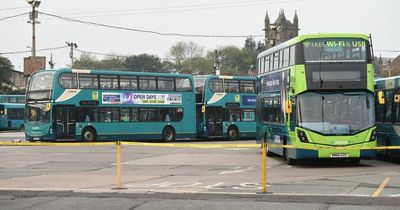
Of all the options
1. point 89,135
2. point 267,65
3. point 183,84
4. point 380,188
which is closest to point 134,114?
point 89,135

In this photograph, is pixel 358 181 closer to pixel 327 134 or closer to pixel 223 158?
pixel 327 134

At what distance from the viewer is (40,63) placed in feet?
136

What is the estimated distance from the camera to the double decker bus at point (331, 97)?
1802 cm

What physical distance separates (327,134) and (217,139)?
23.5 metres

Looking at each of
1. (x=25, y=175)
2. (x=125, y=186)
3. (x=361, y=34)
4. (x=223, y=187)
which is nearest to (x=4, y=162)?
(x=25, y=175)

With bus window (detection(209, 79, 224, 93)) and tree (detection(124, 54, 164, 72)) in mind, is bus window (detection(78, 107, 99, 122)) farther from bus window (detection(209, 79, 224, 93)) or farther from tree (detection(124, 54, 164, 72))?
tree (detection(124, 54, 164, 72))

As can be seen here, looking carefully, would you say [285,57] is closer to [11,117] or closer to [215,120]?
[215,120]

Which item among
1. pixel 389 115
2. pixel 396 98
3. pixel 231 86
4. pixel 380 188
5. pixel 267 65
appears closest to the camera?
pixel 380 188

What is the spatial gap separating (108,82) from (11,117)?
26937 millimetres

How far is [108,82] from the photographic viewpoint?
34625mm

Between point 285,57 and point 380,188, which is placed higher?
point 285,57

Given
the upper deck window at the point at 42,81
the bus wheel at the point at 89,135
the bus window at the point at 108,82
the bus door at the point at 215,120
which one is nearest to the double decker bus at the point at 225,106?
the bus door at the point at 215,120

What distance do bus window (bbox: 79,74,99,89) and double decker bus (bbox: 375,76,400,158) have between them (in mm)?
17777

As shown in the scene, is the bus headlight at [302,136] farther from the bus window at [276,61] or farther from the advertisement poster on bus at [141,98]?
the advertisement poster on bus at [141,98]
